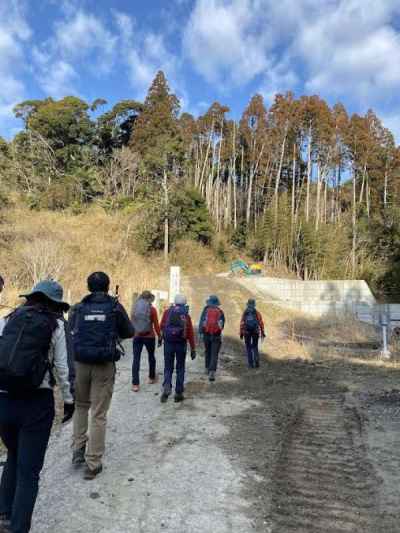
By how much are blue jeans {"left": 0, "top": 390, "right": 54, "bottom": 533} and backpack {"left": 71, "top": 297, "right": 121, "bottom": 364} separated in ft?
2.85

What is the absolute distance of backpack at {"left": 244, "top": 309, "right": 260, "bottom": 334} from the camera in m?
8.17

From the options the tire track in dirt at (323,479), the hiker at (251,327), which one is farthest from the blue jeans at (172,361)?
the hiker at (251,327)

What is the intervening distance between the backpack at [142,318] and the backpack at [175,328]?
1.99 ft

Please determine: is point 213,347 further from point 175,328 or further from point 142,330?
point 175,328

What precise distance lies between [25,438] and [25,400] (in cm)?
19

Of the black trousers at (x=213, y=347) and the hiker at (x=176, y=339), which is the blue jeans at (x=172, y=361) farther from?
the black trousers at (x=213, y=347)

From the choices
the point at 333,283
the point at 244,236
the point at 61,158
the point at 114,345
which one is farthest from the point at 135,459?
the point at 61,158

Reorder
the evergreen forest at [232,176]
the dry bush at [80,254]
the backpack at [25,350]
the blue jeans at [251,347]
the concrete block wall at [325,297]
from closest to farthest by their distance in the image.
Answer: the backpack at [25,350], the blue jeans at [251,347], the dry bush at [80,254], the concrete block wall at [325,297], the evergreen forest at [232,176]

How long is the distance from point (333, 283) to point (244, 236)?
11.6 meters

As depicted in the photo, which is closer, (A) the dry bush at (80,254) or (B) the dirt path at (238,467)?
(B) the dirt path at (238,467)

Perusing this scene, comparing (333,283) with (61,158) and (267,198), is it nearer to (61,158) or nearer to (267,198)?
(267,198)

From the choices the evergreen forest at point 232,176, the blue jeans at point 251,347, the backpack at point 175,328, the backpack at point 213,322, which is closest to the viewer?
the backpack at point 175,328

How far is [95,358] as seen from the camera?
3.14 meters

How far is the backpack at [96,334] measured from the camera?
3.16m
